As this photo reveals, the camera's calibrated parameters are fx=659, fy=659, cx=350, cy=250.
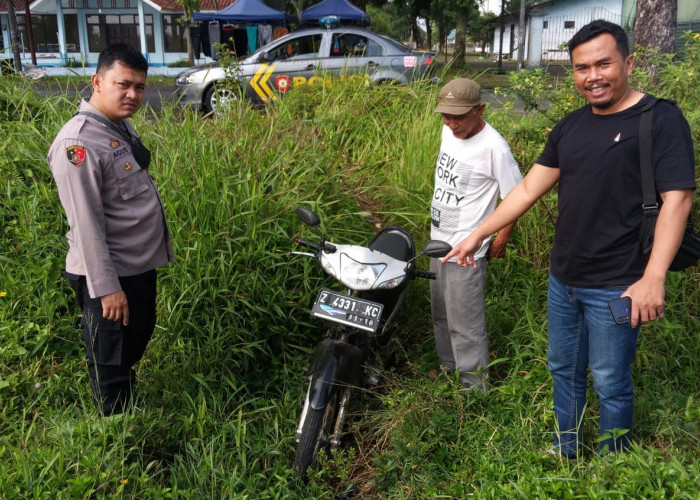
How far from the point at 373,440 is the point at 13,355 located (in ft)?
6.47

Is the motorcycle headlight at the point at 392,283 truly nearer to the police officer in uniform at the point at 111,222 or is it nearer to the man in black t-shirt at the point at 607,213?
the man in black t-shirt at the point at 607,213

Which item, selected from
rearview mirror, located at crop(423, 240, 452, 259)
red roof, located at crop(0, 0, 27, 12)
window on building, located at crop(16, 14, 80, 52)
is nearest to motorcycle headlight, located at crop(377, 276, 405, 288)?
rearview mirror, located at crop(423, 240, 452, 259)

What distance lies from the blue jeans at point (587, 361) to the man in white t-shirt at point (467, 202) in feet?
1.85

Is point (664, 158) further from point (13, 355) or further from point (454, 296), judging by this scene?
point (13, 355)

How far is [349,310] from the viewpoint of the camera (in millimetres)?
2924

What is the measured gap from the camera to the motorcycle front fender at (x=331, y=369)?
2898 mm

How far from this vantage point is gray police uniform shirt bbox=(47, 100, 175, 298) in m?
2.55

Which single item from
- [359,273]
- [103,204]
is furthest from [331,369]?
[103,204]

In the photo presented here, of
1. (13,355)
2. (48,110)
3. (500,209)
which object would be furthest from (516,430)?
(48,110)

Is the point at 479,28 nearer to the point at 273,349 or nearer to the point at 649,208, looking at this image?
the point at 273,349

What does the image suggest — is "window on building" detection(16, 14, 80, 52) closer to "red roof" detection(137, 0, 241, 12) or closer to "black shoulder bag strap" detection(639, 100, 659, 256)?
"red roof" detection(137, 0, 241, 12)

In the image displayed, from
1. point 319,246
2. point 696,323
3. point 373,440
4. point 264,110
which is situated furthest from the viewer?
point 264,110

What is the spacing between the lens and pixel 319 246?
3090 mm

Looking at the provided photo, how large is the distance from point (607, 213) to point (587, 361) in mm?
723
